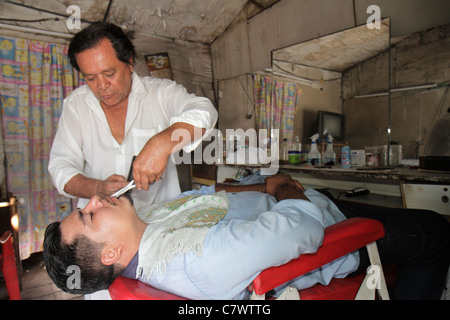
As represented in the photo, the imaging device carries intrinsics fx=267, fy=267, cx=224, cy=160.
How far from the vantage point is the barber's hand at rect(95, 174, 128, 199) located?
4.09 ft

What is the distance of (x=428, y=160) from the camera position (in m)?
1.71

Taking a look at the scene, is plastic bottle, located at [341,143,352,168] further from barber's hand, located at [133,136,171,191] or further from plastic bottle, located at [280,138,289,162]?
barber's hand, located at [133,136,171,191]

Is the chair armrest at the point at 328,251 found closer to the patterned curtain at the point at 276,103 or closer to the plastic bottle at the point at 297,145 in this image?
the plastic bottle at the point at 297,145

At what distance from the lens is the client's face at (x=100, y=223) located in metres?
1.03

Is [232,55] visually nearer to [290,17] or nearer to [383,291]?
[290,17]

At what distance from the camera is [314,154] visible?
2.73 m

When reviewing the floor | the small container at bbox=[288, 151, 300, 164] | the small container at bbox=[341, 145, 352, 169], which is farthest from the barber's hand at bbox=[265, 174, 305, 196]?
the floor

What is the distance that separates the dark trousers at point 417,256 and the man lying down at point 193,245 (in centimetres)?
2

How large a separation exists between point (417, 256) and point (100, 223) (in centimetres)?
134

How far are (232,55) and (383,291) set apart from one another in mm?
3535

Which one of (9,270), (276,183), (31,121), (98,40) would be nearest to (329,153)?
(276,183)

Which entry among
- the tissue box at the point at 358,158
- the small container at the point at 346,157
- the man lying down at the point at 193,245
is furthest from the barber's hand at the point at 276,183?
the tissue box at the point at 358,158

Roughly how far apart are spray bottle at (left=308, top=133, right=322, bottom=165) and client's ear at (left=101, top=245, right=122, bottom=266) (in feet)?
6.91

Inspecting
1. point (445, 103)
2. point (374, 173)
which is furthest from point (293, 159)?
point (445, 103)
